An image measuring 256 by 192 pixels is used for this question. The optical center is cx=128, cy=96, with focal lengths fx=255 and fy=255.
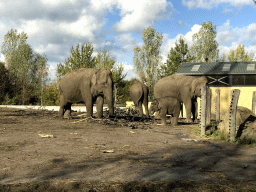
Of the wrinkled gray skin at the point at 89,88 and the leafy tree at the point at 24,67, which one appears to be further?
the leafy tree at the point at 24,67

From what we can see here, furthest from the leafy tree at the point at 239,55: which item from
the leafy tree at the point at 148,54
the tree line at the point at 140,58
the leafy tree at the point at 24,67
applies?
the leafy tree at the point at 24,67

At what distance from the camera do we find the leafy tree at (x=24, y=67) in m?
27.7

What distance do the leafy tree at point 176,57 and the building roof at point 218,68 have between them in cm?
1498

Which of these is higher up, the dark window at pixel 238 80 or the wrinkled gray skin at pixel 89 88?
the dark window at pixel 238 80

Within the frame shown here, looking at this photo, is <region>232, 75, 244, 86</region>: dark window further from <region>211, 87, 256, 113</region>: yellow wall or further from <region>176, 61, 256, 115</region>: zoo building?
<region>211, 87, 256, 113</region>: yellow wall

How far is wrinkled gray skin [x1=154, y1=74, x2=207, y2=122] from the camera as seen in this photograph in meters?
14.2

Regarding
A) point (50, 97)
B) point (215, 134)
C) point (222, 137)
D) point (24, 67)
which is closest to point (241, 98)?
point (215, 134)

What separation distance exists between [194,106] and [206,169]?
10050 millimetres

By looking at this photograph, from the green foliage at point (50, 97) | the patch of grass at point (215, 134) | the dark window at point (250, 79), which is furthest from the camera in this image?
the green foliage at point (50, 97)

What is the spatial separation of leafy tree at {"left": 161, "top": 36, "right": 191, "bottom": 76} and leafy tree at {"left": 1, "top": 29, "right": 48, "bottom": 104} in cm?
1903

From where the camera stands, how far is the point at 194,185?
3922 mm

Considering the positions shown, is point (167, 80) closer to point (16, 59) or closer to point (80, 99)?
point (80, 99)

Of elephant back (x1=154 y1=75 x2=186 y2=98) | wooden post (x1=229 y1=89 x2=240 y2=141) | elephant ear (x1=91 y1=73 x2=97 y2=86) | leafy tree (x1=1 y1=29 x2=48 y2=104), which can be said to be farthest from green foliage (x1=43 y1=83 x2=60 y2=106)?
wooden post (x1=229 y1=89 x2=240 y2=141)

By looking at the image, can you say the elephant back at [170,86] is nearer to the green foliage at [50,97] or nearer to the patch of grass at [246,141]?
the patch of grass at [246,141]
